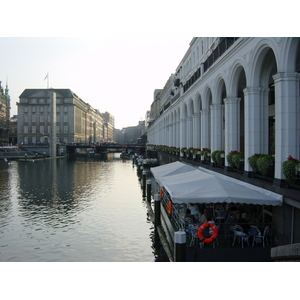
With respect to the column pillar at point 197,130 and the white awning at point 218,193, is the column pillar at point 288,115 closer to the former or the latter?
the white awning at point 218,193

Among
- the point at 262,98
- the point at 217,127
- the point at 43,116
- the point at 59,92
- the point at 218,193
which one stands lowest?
the point at 218,193

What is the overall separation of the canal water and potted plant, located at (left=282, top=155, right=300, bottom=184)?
23.5 feet

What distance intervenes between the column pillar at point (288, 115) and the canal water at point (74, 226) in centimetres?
769

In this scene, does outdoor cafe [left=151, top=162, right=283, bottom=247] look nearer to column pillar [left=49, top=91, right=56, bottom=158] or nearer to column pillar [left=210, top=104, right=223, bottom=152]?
column pillar [left=210, top=104, right=223, bottom=152]

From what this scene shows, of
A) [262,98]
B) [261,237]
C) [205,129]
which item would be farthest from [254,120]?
[205,129]

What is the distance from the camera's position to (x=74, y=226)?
2164 centimetres

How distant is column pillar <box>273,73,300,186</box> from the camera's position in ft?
43.9

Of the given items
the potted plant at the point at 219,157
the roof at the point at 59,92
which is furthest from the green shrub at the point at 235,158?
the roof at the point at 59,92

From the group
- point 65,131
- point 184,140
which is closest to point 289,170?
point 184,140

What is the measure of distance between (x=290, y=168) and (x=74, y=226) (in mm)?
13598

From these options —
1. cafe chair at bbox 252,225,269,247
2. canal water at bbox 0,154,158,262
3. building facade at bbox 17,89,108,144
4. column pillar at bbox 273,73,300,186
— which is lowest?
canal water at bbox 0,154,158,262

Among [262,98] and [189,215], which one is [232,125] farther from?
[189,215]

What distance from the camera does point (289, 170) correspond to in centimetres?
1271

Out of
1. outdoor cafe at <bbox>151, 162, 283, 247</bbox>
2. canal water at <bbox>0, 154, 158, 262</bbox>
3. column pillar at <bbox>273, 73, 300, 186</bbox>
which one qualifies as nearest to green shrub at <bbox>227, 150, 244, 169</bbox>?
outdoor cafe at <bbox>151, 162, 283, 247</bbox>
